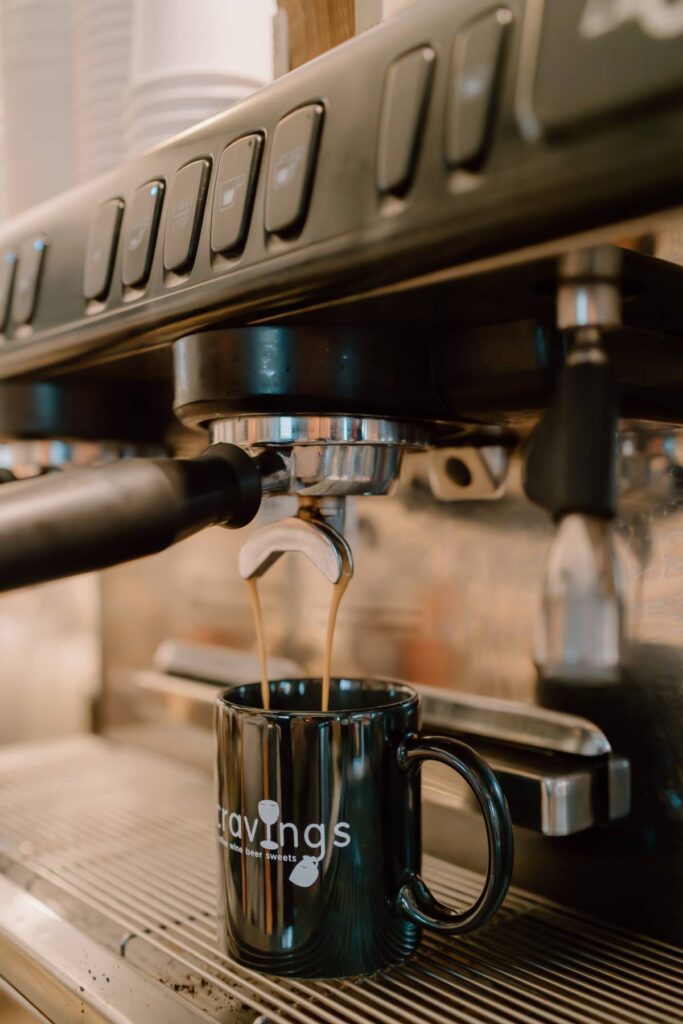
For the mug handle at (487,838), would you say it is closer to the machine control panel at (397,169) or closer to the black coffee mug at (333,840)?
the black coffee mug at (333,840)

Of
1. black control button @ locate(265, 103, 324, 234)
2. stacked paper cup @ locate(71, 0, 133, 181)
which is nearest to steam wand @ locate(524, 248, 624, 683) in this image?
black control button @ locate(265, 103, 324, 234)

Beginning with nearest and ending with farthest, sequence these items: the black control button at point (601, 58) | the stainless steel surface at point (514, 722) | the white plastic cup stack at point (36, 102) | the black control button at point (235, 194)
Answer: the black control button at point (601, 58) → the black control button at point (235, 194) → the stainless steel surface at point (514, 722) → the white plastic cup stack at point (36, 102)

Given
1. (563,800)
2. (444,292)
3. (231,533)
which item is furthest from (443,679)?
(444,292)

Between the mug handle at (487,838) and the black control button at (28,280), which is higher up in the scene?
the black control button at (28,280)

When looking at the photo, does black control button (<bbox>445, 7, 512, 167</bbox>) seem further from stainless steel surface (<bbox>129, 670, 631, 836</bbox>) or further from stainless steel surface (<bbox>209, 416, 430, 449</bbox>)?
stainless steel surface (<bbox>129, 670, 631, 836</bbox>)

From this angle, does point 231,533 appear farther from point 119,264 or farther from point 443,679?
point 119,264

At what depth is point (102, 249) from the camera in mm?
397

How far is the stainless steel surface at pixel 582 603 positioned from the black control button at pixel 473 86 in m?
0.10

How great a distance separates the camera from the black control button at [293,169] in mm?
284

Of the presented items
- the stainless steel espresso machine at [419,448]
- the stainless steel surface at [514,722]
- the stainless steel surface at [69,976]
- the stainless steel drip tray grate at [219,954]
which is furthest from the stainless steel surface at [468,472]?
the stainless steel surface at [69,976]

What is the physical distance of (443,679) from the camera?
0.65 meters

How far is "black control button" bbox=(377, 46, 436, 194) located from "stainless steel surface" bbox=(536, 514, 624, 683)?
0.11 meters

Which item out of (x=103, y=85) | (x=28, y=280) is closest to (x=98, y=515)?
(x=28, y=280)

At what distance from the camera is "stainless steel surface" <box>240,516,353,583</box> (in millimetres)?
425
